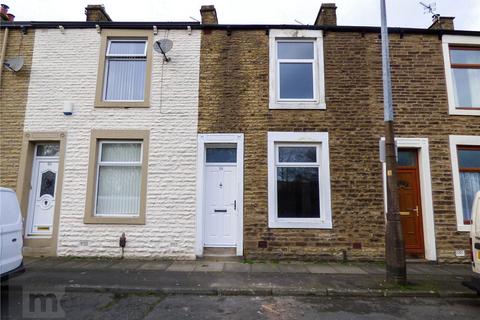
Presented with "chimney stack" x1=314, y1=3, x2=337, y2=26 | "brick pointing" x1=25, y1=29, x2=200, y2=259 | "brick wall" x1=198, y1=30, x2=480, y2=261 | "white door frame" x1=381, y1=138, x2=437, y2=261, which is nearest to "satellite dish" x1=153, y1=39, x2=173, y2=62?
"brick pointing" x1=25, y1=29, x2=200, y2=259

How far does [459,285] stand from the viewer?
6.02 m

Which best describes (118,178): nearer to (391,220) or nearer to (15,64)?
(15,64)

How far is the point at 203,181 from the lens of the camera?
840 cm

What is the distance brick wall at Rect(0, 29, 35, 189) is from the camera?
336 inches

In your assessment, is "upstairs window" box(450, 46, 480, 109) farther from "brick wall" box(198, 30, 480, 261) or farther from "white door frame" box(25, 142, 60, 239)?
"white door frame" box(25, 142, 60, 239)

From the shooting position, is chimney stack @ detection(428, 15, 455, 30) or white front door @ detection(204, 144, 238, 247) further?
chimney stack @ detection(428, 15, 455, 30)

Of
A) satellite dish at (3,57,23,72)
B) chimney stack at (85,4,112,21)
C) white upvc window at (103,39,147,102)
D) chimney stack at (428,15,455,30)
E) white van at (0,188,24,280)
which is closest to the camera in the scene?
white van at (0,188,24,280)

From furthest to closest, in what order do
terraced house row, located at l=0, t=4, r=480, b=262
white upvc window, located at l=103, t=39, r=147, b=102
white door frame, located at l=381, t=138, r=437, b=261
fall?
white upvc window, located at l=103, t=39, r=147, b=102 < terraced house row, located at l=0, t=4, r=480, b=262 < white door frame, located at l=381, t=138, r=437, b=261

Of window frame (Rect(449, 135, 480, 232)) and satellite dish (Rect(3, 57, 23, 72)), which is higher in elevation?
satellite dish (Rect(3, 57, 23, 72))

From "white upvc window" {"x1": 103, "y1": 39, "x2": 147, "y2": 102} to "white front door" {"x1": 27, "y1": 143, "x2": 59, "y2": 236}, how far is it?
223cm

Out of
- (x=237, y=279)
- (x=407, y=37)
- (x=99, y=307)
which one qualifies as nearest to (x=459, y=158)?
(x=407, y=37)

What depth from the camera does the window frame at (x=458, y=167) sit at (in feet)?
26.7

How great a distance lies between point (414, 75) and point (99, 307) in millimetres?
9303

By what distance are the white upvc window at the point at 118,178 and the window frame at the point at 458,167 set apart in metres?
8.33
